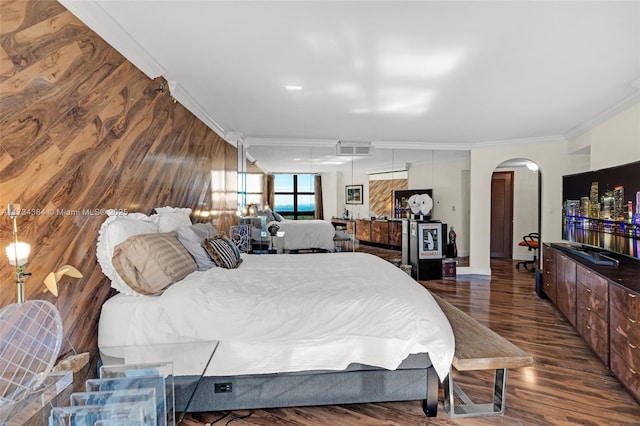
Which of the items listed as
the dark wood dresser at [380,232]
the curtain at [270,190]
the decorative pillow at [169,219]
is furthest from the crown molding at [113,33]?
the dark wood dresser at [380,232]

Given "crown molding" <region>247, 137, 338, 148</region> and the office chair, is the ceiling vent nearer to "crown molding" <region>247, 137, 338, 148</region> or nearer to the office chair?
"crown molding" <region>247, 137, 338, 148</region>

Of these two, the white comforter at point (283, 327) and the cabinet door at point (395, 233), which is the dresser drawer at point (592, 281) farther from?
the cabinet door at point (395, 233)

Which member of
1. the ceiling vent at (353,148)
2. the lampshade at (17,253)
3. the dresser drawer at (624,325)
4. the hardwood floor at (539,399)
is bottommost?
the hardwood floor at (539,399)

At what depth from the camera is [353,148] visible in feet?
18.3

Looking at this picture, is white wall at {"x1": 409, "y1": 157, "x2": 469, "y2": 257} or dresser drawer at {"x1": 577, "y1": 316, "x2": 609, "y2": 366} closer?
dresser drawer at {"x1": 577, "y1": 316, "x2": 609, "y2": 366}

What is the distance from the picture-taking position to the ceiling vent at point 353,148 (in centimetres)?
555

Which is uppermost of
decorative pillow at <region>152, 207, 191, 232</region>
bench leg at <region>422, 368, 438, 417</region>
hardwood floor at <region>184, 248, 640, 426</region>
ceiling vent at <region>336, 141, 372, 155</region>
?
ceiling vent at <region>336, 141, 372, 155</region>

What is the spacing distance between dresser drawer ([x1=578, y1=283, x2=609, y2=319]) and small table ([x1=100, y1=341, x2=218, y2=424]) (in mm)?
2941

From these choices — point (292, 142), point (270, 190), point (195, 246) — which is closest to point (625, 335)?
point (195, 246)

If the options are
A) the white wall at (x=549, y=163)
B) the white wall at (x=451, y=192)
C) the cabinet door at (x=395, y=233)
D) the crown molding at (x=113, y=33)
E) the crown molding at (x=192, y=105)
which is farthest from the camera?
the white wall at (x=451, y=192)

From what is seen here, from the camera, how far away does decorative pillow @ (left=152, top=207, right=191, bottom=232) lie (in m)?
2.57

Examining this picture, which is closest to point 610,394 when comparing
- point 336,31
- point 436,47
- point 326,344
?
point 326,344

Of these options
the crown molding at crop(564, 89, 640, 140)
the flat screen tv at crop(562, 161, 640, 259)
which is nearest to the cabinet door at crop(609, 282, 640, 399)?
the flat screen tv at crop(562, 161, 640, 259)

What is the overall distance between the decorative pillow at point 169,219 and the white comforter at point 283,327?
697mm
